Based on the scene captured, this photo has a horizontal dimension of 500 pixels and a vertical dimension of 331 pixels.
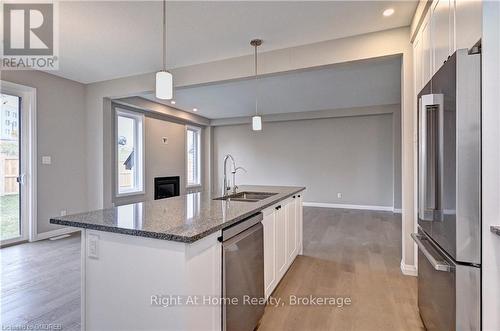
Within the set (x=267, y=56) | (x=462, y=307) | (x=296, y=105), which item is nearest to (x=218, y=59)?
(x=267, y=56)

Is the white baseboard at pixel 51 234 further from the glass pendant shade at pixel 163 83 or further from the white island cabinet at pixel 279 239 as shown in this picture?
the white island cabinet at pixel 279 239

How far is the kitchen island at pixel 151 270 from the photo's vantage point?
1.24 meters

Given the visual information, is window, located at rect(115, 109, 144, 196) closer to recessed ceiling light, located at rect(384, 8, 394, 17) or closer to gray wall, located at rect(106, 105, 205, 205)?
gray wall, located at rect(106, 105, 205, 205)

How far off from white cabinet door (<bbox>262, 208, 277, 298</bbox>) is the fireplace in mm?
4861

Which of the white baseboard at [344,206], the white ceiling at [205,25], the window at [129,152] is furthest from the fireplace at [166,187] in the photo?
the white baseboard at [344,206]

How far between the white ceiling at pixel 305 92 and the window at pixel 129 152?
2.29ft

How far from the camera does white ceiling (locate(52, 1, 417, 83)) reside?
8.18 ft

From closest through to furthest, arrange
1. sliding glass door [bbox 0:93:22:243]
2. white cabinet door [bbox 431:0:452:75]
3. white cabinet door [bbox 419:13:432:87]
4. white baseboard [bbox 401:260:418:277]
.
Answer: white cabinet door [bbox 431:0:452:75] → white cabinet door [bbox 419:13:432:87] → white baseboard [bbox 401:260:418:277] → sliding glass door [bbox 0:93:22:243]

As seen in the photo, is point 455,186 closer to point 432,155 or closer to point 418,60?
point 432,155

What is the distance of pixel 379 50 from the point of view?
2.97m

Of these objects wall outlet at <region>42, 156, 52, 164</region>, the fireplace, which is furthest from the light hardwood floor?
the fireplace

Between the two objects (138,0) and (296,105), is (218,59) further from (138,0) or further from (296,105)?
(296,105)

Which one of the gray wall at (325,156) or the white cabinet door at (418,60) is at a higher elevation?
the white cabinet door at (418,60)

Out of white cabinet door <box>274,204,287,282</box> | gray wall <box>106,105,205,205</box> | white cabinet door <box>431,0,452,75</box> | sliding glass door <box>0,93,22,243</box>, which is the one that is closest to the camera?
white cabinet door <box>431,0,452,75</box>
